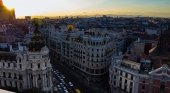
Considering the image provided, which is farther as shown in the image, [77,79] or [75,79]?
[77,79]

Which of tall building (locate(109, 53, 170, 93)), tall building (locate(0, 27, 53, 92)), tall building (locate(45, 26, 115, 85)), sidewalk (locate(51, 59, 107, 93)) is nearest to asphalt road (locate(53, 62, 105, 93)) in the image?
sidewalk (locate(51, 59, 107, 93))

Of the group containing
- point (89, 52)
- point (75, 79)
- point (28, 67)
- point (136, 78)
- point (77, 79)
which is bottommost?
point (77, 79)

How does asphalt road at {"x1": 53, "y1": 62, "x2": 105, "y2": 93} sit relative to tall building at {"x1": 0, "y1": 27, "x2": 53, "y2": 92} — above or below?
below

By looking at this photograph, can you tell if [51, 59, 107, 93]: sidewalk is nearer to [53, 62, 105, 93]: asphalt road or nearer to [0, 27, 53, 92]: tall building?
[53, 62, 105, 93]: asphalt road

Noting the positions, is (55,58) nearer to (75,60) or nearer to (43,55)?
(75,60)

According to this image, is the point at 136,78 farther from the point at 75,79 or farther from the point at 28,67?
the point at 28,67

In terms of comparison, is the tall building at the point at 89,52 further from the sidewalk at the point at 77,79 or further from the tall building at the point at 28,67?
the tall building at the point at 28,67

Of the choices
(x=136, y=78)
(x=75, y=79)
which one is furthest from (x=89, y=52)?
(x=136, y=78)

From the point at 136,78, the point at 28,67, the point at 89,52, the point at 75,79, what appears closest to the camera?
the point at 136,78

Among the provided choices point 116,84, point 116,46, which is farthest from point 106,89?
point 116,46
